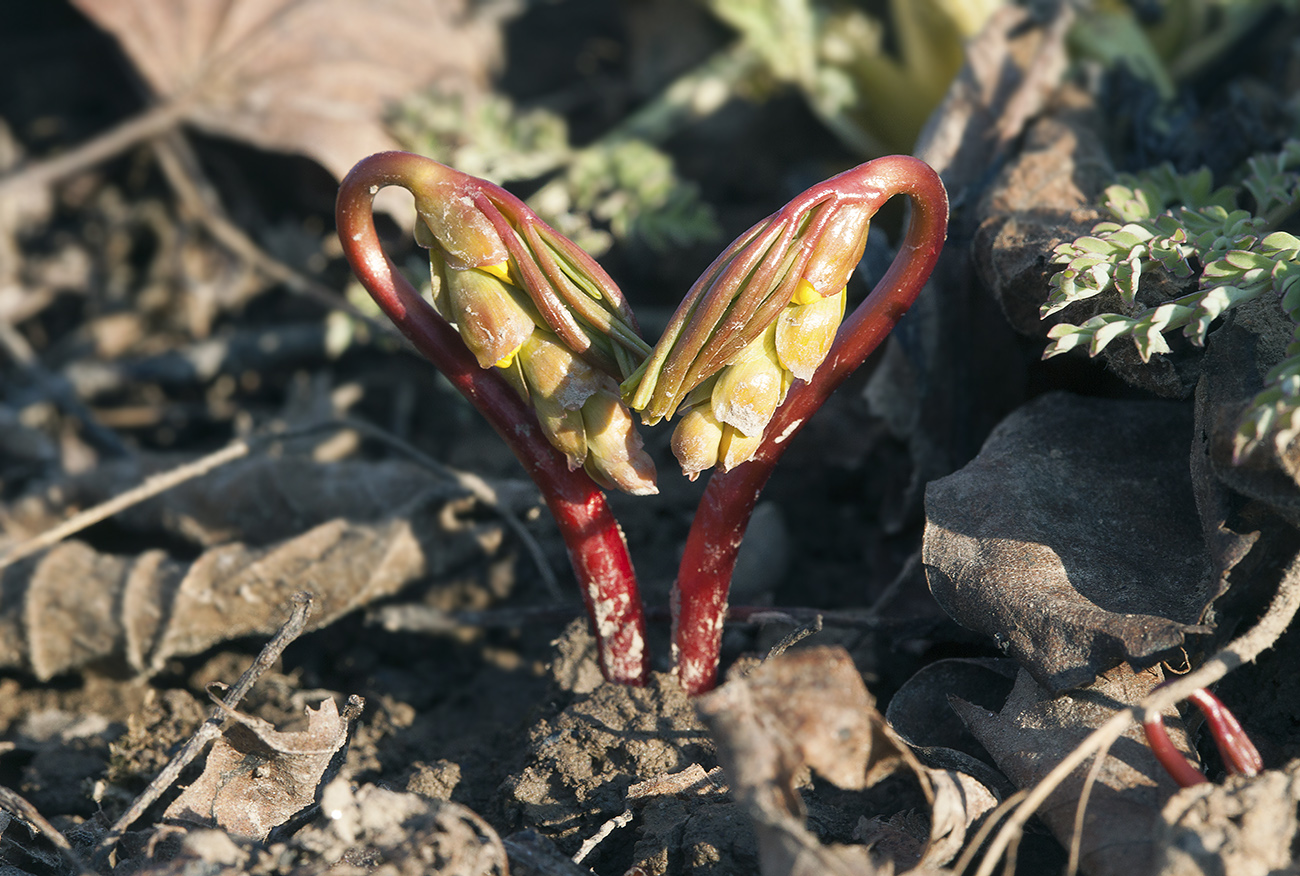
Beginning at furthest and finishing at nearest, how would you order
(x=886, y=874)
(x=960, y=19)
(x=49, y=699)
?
1. (x=960, y=19)
2. (x=49, y=699)
3. (x=886, y=874)

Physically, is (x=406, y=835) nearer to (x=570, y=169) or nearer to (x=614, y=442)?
(x=614, y=442)

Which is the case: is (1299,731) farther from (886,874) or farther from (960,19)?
(960,19)

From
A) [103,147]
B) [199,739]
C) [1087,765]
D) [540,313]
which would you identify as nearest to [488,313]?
[540,313]

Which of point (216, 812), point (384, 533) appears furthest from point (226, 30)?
point (216, 812)

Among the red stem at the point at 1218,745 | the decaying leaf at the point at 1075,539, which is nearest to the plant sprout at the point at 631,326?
the decaying leaf at the point at 1075,539

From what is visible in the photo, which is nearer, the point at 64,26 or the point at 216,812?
the point at 216,812

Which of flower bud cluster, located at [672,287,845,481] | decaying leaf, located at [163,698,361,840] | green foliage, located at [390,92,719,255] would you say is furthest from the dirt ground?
flower bud cluster, located at [672,287,845,481]

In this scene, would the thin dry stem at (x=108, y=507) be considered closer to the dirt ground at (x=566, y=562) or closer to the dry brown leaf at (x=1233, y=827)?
the dirt ground at (x=566, y=562)

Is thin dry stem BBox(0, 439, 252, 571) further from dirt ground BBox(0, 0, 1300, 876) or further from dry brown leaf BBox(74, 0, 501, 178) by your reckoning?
dry brown leaf BBox(74, 0, 501, 178)
